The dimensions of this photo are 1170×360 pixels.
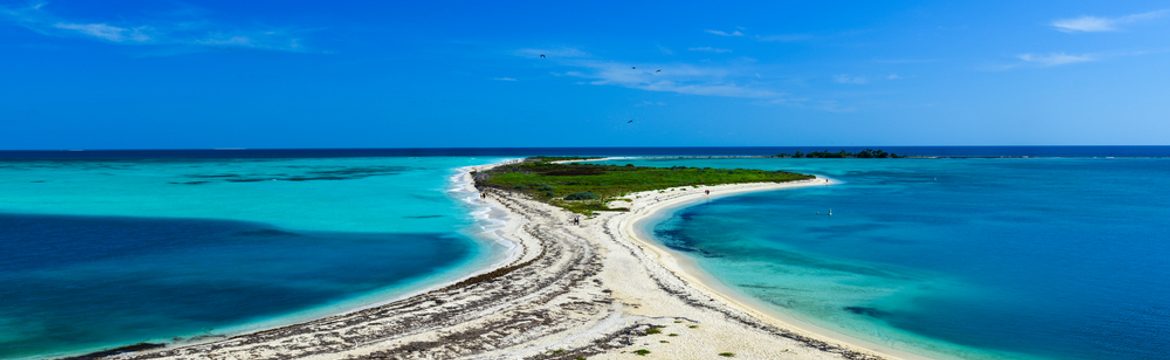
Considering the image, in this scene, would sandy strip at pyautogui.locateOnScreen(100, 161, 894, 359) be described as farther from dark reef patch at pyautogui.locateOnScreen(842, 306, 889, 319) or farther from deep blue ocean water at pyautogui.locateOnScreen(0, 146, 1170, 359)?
dark reef patch at pyautogui.locateOnScreen(842, 306, 889, 319)

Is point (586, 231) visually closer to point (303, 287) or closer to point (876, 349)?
point (303, 287)

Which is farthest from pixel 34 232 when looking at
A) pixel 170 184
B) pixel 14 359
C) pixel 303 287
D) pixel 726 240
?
pixel 170 184

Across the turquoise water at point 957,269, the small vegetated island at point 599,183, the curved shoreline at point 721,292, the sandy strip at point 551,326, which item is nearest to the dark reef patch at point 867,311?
the turquoise water at point 957,269

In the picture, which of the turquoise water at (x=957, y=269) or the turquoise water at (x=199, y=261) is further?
the turquoise water at (x=199, y=261)

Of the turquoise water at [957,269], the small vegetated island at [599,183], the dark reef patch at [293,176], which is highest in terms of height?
the small vegetated island at [599,183]

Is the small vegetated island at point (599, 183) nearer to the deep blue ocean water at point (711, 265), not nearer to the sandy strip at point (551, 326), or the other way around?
the deep blue ocean water at point (711, 265)

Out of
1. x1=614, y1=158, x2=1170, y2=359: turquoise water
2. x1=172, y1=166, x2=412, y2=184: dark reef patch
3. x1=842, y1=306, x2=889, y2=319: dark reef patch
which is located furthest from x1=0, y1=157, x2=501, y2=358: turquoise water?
x1=172, y1=166, x2=412, y2=184: dark reef patch
